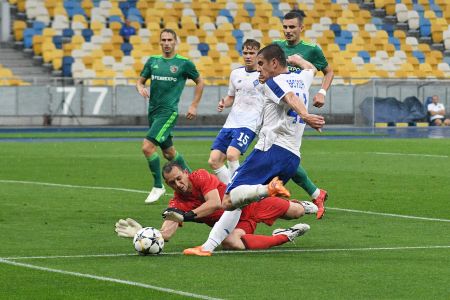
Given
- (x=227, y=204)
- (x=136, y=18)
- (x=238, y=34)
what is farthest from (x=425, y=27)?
(x=227, y=204)

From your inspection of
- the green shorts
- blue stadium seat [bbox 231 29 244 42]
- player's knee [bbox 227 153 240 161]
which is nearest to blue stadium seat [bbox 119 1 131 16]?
blue stadium seat [bbox 231 29 244 42]

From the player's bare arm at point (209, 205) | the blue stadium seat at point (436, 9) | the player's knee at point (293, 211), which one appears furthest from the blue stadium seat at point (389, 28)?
the player's bare arm at point (209, 205)

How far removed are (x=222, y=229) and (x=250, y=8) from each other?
36.6 m

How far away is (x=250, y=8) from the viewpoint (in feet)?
156

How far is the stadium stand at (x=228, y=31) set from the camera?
141 feet

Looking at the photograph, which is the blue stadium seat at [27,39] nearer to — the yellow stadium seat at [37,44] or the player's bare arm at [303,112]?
the yellow stadium seat at [37,44]

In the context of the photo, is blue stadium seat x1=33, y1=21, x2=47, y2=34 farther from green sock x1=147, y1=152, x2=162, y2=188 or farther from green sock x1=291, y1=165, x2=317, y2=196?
green sock x1=291, y1=165, x2=317, y2=196

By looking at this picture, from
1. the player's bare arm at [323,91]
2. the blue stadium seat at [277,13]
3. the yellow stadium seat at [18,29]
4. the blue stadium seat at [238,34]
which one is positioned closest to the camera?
the player's bare arm at [323,91]

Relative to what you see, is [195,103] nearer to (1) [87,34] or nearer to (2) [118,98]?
(2) [118,98]

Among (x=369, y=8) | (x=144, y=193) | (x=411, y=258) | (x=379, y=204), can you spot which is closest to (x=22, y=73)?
(x=369, y=8)

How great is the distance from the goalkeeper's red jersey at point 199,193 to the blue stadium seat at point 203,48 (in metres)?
32.9

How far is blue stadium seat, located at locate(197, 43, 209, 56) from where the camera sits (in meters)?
44.8

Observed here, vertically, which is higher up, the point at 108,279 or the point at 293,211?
the point at 293,211

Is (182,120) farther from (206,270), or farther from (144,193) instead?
(206,270)
